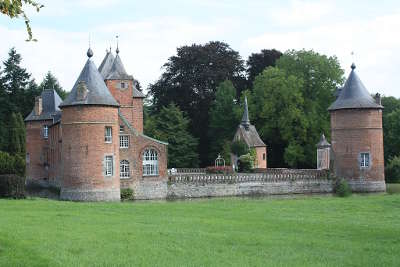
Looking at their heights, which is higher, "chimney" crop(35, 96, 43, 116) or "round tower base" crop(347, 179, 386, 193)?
"chimney" crop(35, 96, 43, 116)

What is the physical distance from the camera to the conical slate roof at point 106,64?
33181mm

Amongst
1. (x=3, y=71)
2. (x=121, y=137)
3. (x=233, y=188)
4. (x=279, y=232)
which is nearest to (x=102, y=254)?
(x=279, y=232)

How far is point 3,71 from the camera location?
166 ft

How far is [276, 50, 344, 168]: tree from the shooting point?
40.5 m

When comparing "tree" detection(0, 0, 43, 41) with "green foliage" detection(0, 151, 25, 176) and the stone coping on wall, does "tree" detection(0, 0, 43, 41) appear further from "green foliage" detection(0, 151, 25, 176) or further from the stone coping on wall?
"green foliage" detection(0, 151, 25, 176)

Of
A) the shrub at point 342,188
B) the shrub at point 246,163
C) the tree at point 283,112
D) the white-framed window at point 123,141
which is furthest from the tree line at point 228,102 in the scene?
the white-framed window at point 123,141

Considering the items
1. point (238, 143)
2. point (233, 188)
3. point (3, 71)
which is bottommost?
point (233, 188)

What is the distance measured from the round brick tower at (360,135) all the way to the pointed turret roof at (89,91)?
12.9 meters

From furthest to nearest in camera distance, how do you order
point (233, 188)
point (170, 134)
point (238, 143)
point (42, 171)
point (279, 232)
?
point (170, 134) < point (238, 143) < point (42, 171) < point (233, 188) < point (279, 232)

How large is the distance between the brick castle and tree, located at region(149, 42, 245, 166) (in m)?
7.72

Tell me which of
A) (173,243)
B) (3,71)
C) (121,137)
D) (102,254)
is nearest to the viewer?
(102,254)

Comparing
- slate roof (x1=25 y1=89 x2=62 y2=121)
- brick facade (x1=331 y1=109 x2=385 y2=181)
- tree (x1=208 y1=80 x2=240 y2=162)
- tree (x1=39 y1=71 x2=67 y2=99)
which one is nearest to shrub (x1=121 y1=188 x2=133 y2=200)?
slate roof (x1=25 y1=89 x2=62 y2=121)

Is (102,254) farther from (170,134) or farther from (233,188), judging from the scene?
(170,134)

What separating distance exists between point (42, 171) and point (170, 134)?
35.0ft
